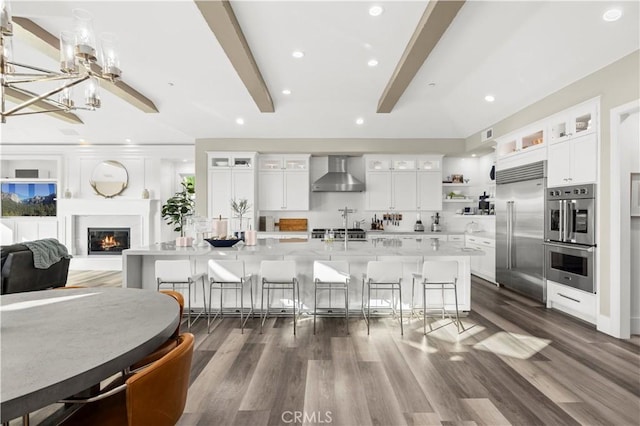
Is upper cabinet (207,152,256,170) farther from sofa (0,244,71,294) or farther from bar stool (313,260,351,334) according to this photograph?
bar stool (313,260,351,334)

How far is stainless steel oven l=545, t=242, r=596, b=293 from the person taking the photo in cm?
365

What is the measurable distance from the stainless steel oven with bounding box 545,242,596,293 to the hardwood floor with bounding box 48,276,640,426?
1.61ft

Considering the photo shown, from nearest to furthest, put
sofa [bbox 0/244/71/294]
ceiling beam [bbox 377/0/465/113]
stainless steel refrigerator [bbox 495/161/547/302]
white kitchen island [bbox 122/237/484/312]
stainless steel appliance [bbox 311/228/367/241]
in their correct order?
ceiling beam [bbox 377/0/465/113] → white kitchen island [bbox 122/237/484/312] → sofa [bbox 0/244/71/294] → stainless steel refrigerator [bbox 495/161/547/302] → stainless steel appliance [bbox 311/228/367/241]

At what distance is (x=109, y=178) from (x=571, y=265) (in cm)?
907

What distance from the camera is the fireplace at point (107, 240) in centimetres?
761

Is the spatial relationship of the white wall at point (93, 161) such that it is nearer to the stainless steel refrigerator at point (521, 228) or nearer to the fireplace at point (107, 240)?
the fireplace at point (107, 240)

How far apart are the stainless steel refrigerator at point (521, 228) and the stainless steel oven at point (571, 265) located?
0.20 m

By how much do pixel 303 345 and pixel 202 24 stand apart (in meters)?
3.39

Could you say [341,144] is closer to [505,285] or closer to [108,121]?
[505,285]

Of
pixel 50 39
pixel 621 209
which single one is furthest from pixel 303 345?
pixel 50 39

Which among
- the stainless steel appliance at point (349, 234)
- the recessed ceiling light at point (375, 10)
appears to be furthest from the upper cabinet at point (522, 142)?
the recessed ceiling light at point (375, 10)

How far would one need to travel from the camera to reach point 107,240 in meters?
7.65

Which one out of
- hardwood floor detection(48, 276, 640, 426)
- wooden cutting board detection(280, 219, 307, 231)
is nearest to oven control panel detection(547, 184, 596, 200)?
hardwood floor detection(48, 276, 640, 426)

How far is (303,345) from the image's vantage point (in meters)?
3.17
